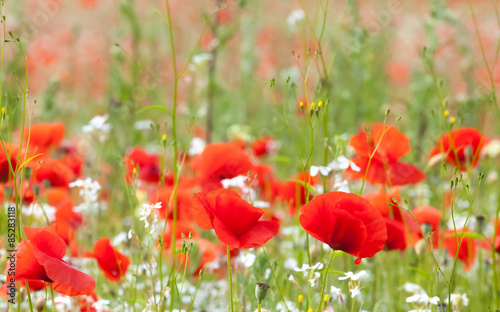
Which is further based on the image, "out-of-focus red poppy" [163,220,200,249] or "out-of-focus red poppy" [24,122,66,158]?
"out-of-focus red poppy" [24,122,66,158]

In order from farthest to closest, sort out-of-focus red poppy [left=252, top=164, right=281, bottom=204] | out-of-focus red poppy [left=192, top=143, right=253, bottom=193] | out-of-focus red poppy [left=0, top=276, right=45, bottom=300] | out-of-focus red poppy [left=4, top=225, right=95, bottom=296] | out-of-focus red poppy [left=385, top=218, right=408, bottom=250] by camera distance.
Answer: out-of-focus red poppy [left=252, top=164, right=281, bottom=204] < out-of-focus red poppy [left=192, top=143, right=253, bottom=193] < out-of-focus red poppy [left=385, top=218, right=408, bottom=250] < out-of-focus red poppy [left=0, top=276, right=45, bottom=300] < out-of-focus red poppy [left=4, top=225, right=95, bottom=296]

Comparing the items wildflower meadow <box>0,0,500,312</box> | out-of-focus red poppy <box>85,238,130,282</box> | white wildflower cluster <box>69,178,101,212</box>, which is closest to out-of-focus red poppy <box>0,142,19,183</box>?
wildflower meadow <box>0,0,500,312</box>

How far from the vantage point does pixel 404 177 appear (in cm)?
105

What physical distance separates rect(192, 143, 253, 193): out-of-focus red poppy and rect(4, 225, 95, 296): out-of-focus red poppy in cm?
40

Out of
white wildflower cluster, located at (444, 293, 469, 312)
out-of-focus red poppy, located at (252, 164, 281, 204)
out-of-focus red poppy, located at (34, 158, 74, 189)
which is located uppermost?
Answer: out-of-focus red poppy, located at (252, 164, 281, 204)

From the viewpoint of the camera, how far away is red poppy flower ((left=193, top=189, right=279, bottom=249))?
79 cm

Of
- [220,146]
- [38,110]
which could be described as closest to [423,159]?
[220,146]

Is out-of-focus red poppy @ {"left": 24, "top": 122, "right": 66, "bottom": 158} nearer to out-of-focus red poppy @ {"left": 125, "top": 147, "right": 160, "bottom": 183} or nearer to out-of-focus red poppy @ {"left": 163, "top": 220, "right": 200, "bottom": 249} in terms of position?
out-of-focus red poppy @ {"left": 125, "top": 147, "right": 160, "bottom": 183}

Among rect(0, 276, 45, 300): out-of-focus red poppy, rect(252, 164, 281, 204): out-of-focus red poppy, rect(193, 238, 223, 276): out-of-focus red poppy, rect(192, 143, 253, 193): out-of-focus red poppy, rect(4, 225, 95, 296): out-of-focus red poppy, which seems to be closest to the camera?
rect(4, 225, 95, 296): out-of-focus red poppy

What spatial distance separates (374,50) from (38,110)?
2123 mm

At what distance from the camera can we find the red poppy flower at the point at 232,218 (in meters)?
0.79

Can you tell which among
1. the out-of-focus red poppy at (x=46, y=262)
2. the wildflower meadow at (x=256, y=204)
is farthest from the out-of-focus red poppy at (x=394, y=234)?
the out-of-focus red poppy at (x=46, y=262)

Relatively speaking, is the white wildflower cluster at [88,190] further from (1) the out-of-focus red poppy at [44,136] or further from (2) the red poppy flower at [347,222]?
(2) the red poppy flower at [347,222]

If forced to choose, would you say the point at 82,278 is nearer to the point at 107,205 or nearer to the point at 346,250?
the point at 346,250
